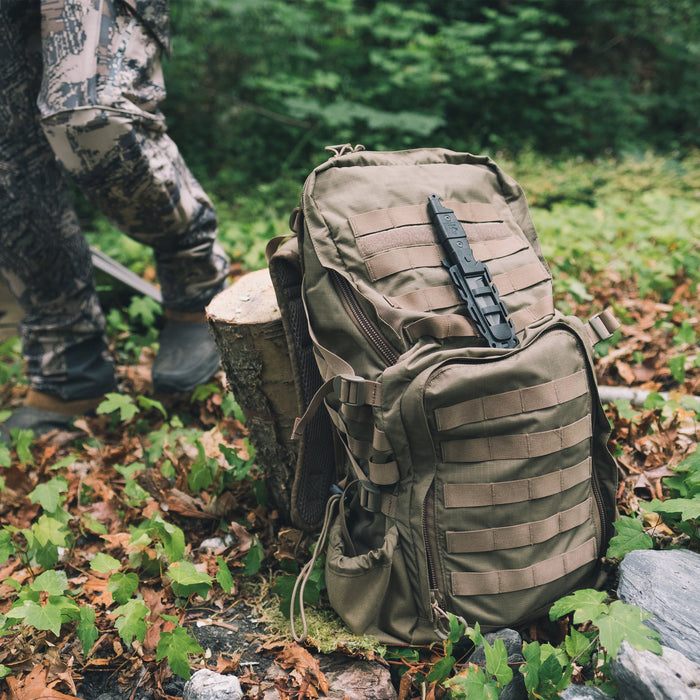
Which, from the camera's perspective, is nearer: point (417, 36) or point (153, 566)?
point (153, 566)

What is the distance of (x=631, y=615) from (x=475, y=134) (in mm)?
8057

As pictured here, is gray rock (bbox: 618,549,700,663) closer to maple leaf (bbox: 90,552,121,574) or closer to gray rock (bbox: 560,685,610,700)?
gray rock (bbox: 560,685,610,700)

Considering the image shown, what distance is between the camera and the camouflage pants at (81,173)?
6.73 feet

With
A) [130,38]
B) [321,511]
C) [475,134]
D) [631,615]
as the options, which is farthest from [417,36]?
[631,615]

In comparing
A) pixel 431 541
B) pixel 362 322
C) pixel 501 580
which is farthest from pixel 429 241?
pixel 501 580

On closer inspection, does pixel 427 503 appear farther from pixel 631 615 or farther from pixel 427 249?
pixel 427 249

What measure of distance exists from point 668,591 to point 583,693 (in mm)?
329

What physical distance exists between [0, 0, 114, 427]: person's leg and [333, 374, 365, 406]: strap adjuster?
1.63 m

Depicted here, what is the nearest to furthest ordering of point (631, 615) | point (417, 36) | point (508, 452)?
point (631, 615), point (508, 452), point (417, 36)

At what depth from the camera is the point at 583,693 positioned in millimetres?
1285

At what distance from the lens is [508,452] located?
4.82 ft

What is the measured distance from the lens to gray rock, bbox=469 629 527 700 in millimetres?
1410

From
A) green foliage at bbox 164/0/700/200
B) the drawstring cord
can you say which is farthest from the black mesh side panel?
green foliage at bbox 164/0/700/200

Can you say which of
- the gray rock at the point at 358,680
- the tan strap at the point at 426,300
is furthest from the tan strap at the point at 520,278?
the gray rock at the point at 358,680
